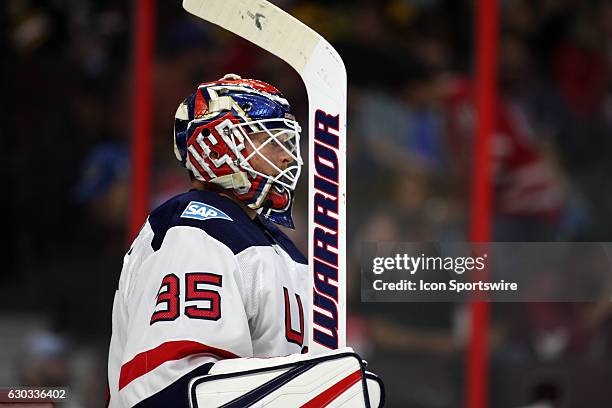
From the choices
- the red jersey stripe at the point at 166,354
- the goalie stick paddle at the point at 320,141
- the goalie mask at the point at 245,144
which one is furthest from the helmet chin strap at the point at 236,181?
the red jersey stripe at the point at 166,354

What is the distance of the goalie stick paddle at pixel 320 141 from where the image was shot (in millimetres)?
2291

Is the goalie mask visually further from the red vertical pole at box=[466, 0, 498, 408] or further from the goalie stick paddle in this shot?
the red vertical pole at box=[466, 0, 498, 408]

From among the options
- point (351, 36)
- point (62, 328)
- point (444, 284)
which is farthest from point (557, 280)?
point (62, 328)

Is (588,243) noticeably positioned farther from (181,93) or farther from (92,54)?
(92,54)

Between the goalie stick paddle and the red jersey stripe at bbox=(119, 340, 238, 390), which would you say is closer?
the red jersey stripe at bbox=(119, 340, 238, 390)

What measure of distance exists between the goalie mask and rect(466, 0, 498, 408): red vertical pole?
2.14 metres

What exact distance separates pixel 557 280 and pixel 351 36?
53.9 inches

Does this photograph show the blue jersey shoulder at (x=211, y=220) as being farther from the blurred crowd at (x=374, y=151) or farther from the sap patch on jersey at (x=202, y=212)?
the blurred crowd at (x=374, y=151)

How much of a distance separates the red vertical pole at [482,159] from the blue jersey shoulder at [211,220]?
7.21ft

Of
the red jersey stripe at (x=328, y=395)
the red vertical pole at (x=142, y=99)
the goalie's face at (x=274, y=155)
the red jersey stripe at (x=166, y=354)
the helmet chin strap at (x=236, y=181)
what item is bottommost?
the red jersey stripe at (x=328, y=395)

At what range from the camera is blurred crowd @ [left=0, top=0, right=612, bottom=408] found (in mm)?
4535

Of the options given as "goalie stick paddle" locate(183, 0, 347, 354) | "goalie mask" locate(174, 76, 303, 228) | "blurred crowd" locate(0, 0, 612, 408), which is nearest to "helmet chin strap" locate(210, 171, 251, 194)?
"goalie mask" locate(174, 76, 303, 228)

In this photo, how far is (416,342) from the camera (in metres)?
4.62

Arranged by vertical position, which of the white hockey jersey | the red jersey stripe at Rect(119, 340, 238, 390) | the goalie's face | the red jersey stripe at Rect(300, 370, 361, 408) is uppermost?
the goalie's face
